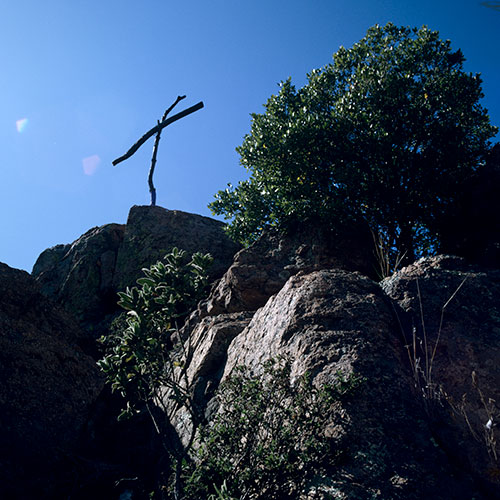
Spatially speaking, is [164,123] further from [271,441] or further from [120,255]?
[271,441]

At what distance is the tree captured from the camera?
9820 millimetres

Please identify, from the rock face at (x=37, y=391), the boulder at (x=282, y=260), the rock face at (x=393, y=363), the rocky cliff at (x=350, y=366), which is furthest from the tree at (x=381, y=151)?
the rock face at (x=37, y=391)

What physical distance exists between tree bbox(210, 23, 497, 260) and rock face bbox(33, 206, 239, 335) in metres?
1.39

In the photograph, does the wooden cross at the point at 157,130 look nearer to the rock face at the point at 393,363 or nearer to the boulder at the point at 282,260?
the boulder at the point at 282,260

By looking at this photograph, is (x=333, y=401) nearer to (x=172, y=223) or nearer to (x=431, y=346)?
(x=431, y=346)

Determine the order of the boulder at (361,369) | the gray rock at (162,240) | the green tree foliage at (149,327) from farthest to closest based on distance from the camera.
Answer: the gray rock at (162,240)
the green tree foliage at (149,327)
the boulder at (361,369)

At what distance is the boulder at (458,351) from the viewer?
13.0 ft

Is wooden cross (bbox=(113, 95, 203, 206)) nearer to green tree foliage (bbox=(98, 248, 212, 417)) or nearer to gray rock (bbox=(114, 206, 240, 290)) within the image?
gray rock (bbox=(114, 206, 240, 290))

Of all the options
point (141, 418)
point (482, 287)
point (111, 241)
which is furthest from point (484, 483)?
point (111, 241)

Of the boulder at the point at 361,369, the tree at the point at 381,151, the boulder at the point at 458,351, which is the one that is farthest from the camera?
the tree at the point at 381,151

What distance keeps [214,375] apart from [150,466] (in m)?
1.40

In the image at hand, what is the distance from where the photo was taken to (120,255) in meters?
12.5

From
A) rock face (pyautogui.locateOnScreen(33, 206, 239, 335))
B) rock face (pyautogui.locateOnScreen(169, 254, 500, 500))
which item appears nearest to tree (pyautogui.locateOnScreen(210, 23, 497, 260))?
rock face (pyautogui.locateOnScreen(33, 206, 239, 335))

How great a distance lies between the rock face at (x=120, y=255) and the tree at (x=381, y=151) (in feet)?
4.56
